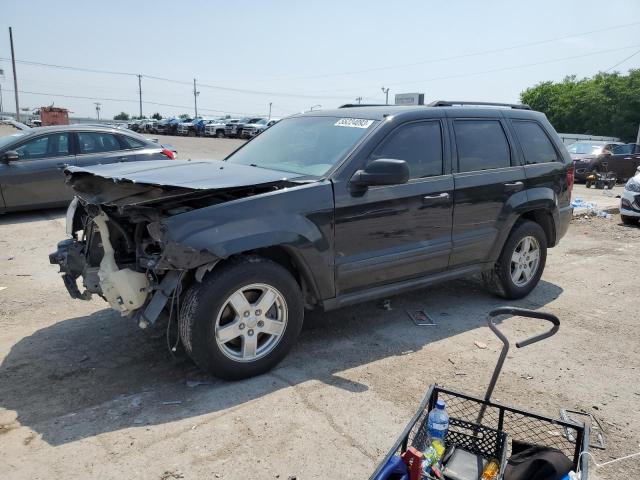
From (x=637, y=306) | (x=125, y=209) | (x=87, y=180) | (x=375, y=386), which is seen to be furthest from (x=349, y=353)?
(x=637, y=306)

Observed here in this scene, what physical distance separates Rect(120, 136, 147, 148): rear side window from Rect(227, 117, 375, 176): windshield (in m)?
4.98

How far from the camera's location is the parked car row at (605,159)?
17703 millimetres

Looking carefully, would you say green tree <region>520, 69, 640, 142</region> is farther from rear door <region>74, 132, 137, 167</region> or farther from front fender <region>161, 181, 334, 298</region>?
front fender <region>161, 181, 334, 298</region>

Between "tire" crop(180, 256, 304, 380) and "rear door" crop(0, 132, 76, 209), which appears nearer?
"tire" crop(180, 256, 304, 380)

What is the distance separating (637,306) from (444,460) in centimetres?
403

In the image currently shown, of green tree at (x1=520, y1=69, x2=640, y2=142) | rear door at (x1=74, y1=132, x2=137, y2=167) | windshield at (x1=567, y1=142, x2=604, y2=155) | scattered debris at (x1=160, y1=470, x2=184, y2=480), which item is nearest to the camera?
scattered debris at (x1=160, y1=470, x2=184, y2=480)

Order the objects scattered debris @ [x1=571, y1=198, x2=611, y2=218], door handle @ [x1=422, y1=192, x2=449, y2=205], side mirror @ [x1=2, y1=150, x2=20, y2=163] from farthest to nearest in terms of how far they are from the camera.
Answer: scattered debris @ [x1=571, y1=198, x2=611, y2=218], side mirror @ [x1=2, y1=150, x2=20, y2=163], door handle @ [x1=422, y1=192, x2=449, y2=205]

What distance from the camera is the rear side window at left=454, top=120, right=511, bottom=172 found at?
4.74 metres

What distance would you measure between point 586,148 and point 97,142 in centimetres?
1667

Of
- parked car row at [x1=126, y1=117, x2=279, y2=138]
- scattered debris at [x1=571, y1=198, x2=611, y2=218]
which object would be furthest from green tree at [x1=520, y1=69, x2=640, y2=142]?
scattered debris at [x1=571, y1=198, x2=611, y2=218]

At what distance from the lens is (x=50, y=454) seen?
9.14ft

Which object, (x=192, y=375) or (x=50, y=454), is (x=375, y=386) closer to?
(x=192, y=375)

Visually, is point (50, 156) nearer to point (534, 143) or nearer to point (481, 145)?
point (481, 145)

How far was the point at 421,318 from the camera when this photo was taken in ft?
16.1
